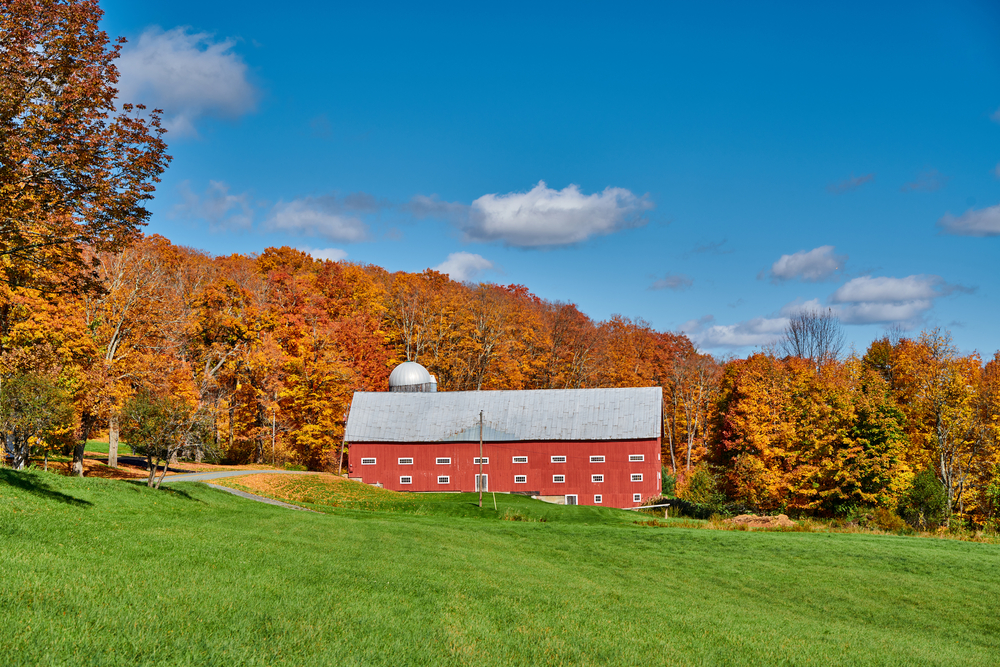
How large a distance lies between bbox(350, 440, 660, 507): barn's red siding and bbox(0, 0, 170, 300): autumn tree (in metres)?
37.6

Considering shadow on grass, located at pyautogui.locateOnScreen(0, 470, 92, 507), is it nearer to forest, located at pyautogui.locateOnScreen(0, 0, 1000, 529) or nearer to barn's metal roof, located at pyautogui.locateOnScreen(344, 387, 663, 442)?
forest, located at pyautogui.locateOnScreen(0, 0, 1000, 529)

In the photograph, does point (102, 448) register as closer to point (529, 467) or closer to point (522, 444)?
point (522, 444)

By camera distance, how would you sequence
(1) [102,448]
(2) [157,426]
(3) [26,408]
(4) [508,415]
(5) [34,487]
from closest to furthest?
(5) [34,487] < (2) [157,426] < (3) [26,408] < (4) [508,415] < (1) [102,448]

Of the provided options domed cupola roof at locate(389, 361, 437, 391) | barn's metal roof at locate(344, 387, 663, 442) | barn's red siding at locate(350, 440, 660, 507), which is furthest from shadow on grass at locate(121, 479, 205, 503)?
domed cupola roof at locate(389, 361, 437, 391)

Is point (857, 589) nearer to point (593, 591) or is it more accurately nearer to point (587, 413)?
point (593, 591)

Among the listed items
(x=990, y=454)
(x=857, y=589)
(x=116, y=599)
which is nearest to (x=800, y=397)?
(x=990, y=454)

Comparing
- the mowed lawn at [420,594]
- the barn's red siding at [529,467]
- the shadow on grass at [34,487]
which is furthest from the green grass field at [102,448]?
the shadow on grass at [34,487]

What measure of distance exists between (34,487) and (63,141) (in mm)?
8606

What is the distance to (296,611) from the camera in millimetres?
9211

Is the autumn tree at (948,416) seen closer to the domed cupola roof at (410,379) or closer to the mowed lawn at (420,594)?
the mowed lawn at (420,594)

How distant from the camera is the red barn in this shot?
161 feet

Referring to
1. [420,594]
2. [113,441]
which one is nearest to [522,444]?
[113,441]

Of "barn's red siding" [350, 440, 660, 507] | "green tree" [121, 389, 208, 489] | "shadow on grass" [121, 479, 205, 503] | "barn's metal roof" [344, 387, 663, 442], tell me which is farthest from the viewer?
"barn's metal roof" [344, 387, 663, 442]

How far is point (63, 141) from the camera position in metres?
13.6
